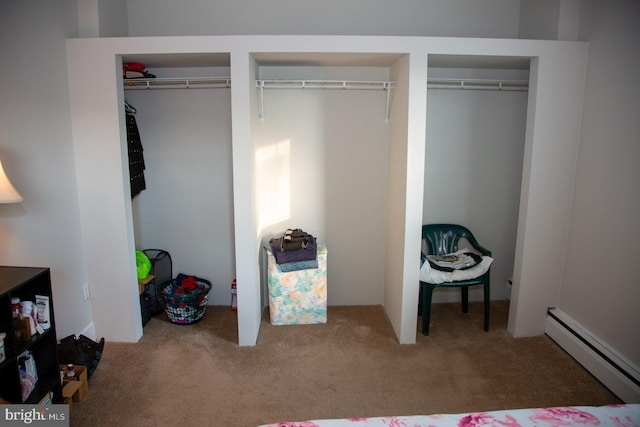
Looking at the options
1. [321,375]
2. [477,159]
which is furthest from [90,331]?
[477,159]

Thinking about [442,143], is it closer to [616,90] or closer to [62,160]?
[616,90]

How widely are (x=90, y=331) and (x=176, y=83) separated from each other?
6.66 feet

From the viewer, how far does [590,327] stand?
111 inches

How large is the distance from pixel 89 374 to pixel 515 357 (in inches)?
112

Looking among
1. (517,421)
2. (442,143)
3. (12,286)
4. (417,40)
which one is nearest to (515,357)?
(517,421)

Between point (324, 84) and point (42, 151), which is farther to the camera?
point (324, 84)

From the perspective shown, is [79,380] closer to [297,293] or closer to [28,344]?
[28,344]

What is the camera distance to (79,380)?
2.47 m

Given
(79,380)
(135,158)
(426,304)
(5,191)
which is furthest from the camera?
(135,158)

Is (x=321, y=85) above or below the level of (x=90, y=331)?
above

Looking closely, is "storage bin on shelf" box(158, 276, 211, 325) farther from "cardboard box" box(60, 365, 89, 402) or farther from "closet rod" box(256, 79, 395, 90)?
"closet rod" box(256, 79, 395, 90)

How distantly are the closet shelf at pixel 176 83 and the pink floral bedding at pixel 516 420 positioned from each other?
2.66m

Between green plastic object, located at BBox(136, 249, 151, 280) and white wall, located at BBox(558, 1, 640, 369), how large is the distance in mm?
3237

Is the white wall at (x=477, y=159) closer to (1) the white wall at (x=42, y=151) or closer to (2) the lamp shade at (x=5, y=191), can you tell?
(1) the white wall at (x=42, y=151)
